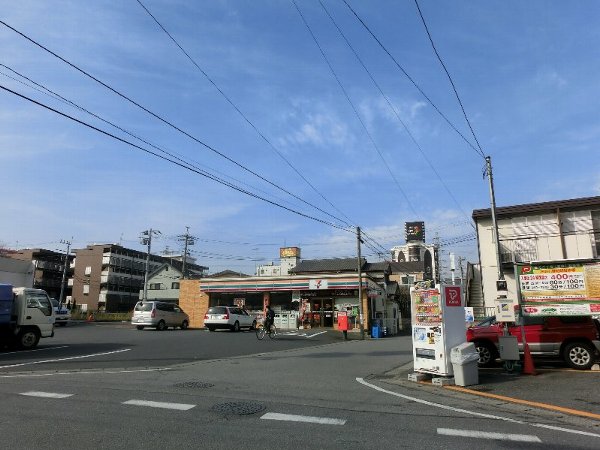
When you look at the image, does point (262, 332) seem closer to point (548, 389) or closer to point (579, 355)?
point (579, 355)

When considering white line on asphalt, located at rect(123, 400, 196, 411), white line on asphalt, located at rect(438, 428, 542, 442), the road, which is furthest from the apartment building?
white line on asphalt, located at rect(438, 428, 542, 442)

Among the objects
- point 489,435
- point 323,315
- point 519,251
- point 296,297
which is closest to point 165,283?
point 296,297

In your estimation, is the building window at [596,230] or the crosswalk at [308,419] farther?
the building window at [596,230]

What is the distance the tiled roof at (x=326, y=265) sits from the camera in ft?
184

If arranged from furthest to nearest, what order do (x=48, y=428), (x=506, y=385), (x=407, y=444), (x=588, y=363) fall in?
(x=588, y=363) < (x=506, y=385) < (x=48, y=428) < (x=407, y=444)

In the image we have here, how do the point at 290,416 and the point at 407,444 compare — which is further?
the point at 290,416

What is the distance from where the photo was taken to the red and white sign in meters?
10.6

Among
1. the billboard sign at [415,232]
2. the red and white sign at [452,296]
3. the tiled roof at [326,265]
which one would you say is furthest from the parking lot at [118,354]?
the billboard sign at [415,232]

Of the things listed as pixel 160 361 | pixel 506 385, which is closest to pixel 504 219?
pixel 506 385

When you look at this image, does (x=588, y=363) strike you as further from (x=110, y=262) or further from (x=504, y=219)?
(x=110, y=262)

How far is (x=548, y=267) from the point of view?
1289 centimetres

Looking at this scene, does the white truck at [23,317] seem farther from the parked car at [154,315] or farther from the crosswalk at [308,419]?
the parked car at [154,315]

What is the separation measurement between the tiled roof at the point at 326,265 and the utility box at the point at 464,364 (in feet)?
149

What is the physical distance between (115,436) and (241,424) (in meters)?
1.60
